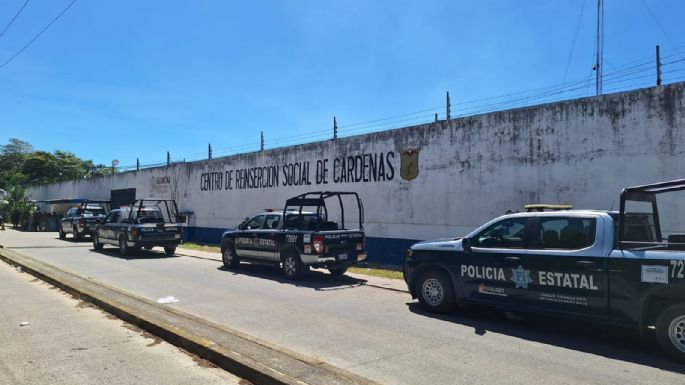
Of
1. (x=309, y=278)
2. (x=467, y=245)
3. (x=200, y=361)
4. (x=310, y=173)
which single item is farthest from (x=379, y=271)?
(x=200, y=361)

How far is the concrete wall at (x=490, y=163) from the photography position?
10477 mm

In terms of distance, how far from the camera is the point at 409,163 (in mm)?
15086

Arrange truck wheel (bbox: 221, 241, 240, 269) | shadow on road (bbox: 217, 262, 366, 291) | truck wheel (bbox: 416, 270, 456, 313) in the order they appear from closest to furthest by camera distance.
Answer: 1. truck wheel (bbox: 416, 270, 456, 313)
2. shadow on road (bbox: 217, 262, 366, 291)
3. truck wheel (bbox: 221, 241, 240, 269)

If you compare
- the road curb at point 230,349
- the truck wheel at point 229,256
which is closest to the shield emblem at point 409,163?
the truck wheel at point 229,256

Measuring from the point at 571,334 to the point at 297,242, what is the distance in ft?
21.3

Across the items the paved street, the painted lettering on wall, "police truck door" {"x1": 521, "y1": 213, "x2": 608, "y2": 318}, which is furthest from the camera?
the painted lettering on wall

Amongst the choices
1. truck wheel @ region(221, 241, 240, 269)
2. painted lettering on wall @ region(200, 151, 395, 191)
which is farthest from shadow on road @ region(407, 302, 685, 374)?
painted lettering on wall @ region(200, 151, 395, 191)

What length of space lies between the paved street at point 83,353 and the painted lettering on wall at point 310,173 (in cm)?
978

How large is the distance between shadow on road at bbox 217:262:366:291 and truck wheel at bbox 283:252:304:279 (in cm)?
15

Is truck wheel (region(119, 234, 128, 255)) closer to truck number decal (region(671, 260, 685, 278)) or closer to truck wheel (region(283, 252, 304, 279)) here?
truck wheel (region(283, 252, 304, 279))

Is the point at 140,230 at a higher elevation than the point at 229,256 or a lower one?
higher

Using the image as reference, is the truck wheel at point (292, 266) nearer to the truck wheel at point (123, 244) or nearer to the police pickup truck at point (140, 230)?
the police pickup truck at point (140, 230)

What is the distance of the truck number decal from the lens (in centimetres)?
554

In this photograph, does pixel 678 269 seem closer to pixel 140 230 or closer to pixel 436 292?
pixel 436 292
